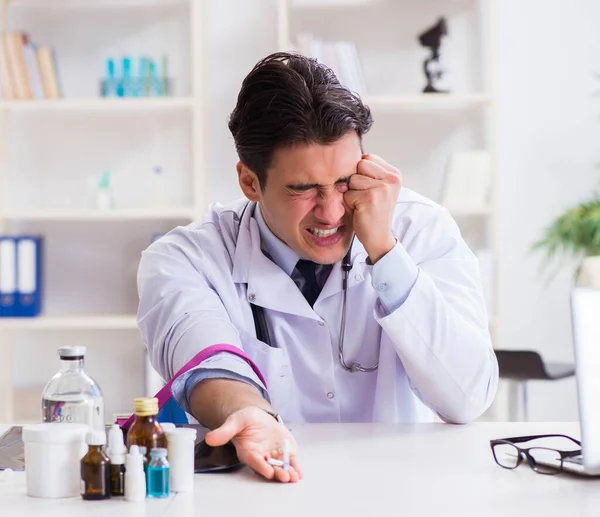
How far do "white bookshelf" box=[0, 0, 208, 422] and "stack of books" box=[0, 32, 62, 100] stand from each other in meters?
0.16

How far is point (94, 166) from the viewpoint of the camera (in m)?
3.84

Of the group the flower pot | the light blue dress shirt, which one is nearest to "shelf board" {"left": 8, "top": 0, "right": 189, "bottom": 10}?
the flower pot

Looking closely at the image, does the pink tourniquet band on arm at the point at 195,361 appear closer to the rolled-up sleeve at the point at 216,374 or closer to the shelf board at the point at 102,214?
the rolled-up sleeve at the point at 216,374

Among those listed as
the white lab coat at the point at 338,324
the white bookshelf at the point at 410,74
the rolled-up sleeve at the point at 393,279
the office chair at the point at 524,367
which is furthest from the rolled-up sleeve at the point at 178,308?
the white bookshelf at the point at 410,74

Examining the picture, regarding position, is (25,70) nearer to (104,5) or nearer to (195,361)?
(104,5)

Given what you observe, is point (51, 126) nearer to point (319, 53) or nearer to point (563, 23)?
point (319, 53)

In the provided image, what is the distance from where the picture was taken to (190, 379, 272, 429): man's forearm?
1.44 metres

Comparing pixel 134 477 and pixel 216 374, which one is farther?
pixel 216 374

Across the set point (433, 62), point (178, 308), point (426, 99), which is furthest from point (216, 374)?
point (433, 62)

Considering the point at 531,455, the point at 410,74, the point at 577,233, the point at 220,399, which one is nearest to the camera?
the point at 531,455

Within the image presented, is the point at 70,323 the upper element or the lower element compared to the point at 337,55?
lower

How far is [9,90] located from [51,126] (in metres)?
0.25

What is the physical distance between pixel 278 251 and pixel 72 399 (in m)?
0.63

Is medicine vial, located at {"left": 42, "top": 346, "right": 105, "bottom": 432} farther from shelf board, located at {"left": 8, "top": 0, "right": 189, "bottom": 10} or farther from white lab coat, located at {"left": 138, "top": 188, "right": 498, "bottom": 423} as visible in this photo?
shelf board, located at {"left": 8, "top": 0, "right": 189, "bottom": 10}
